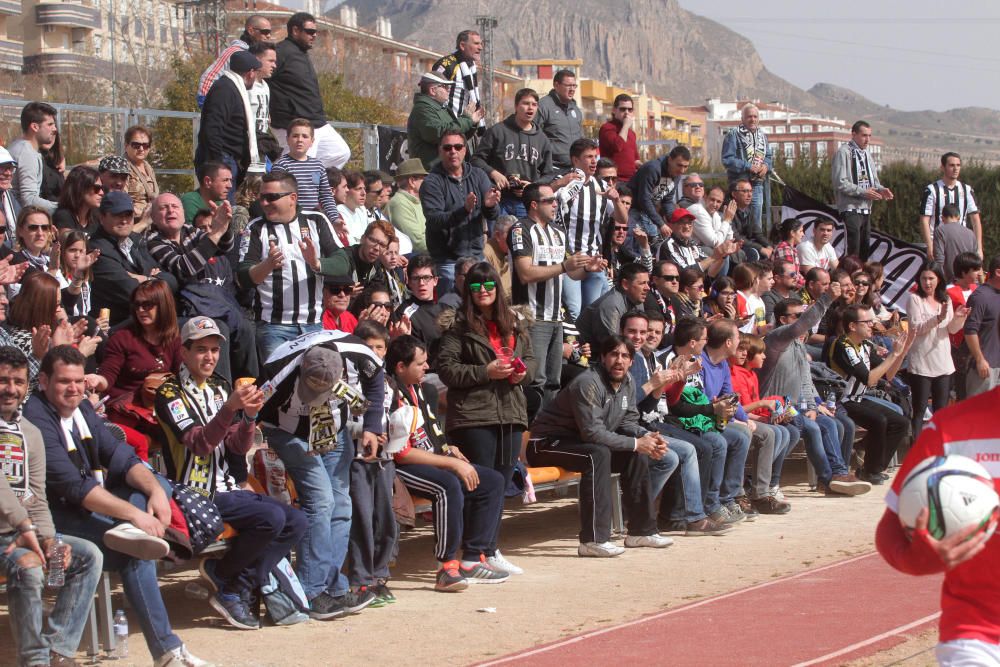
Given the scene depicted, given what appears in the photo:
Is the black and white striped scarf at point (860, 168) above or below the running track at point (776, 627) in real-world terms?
above

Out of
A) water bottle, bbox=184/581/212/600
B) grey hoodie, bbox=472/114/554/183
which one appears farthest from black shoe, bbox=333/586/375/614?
grey hoodie, bbox=472/114/554/183

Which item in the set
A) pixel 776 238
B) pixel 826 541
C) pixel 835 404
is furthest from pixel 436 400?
pixel 776 238

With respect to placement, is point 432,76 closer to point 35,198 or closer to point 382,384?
point 35,198

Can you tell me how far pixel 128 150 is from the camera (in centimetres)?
1132

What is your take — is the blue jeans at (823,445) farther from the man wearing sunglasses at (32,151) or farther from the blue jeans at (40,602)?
the blue jeans at (40,602)

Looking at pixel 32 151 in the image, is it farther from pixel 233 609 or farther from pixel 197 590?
pixel 233 609

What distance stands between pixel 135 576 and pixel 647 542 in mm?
4578

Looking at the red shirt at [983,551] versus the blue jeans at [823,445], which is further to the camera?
the blue jeans at [823,445]

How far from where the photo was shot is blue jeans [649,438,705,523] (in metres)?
10.7

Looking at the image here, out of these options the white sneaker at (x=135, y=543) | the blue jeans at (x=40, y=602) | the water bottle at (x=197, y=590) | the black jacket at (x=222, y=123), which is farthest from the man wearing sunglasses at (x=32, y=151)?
the blue jeans at (x=40, y=602)

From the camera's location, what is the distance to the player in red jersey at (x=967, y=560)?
4168 millimetres

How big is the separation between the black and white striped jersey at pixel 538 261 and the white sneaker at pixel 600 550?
1948 millimetres

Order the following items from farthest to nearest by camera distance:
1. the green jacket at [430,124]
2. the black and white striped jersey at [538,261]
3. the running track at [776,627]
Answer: the green jacket at [430,124]
the black and white striped jersey at [538,261]
the running track at [776,627]

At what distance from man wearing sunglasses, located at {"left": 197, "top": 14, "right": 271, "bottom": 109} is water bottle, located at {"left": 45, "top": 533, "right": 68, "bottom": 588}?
5.66m
